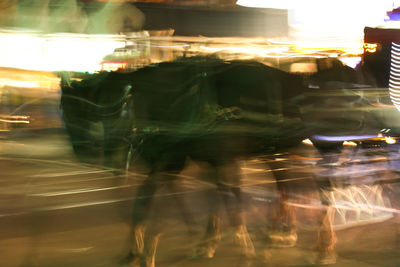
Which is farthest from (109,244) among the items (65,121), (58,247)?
(65,121)

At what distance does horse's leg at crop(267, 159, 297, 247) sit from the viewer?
4480 millimetres

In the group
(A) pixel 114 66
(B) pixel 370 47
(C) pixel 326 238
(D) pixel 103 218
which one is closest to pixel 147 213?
(A) pixel 114 66

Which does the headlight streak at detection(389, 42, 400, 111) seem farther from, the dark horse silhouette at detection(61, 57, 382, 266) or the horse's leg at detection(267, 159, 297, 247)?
the horse's leg at detection(267, 159, 297, 247)

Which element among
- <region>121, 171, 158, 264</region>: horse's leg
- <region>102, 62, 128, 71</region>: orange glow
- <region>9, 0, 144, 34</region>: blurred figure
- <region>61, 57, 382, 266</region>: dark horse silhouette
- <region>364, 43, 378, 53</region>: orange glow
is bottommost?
<region>121, 171, 158, 264</region>: horse's leg

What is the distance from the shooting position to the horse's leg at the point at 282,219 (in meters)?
4.48

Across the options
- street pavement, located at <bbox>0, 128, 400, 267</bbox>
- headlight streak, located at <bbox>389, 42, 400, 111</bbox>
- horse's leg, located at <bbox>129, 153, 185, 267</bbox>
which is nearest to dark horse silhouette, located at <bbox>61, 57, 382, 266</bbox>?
horse's leg, located at <bbox>129, 153, 185, 267</bbox>

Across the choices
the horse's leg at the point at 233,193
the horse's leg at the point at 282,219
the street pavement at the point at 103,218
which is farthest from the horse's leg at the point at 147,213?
the horse's leg at the point at 282,219

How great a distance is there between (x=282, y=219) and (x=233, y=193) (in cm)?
67

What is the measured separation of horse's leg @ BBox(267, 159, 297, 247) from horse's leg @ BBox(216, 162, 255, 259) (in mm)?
314

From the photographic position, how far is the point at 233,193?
169 inches

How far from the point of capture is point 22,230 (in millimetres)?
4832

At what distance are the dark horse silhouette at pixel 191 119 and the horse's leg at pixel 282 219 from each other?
4cm

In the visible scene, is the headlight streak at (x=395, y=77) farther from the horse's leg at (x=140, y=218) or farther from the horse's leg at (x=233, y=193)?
the horse's leg at (x=140, y=218)

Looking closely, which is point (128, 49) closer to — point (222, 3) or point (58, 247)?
point (222, 3)
